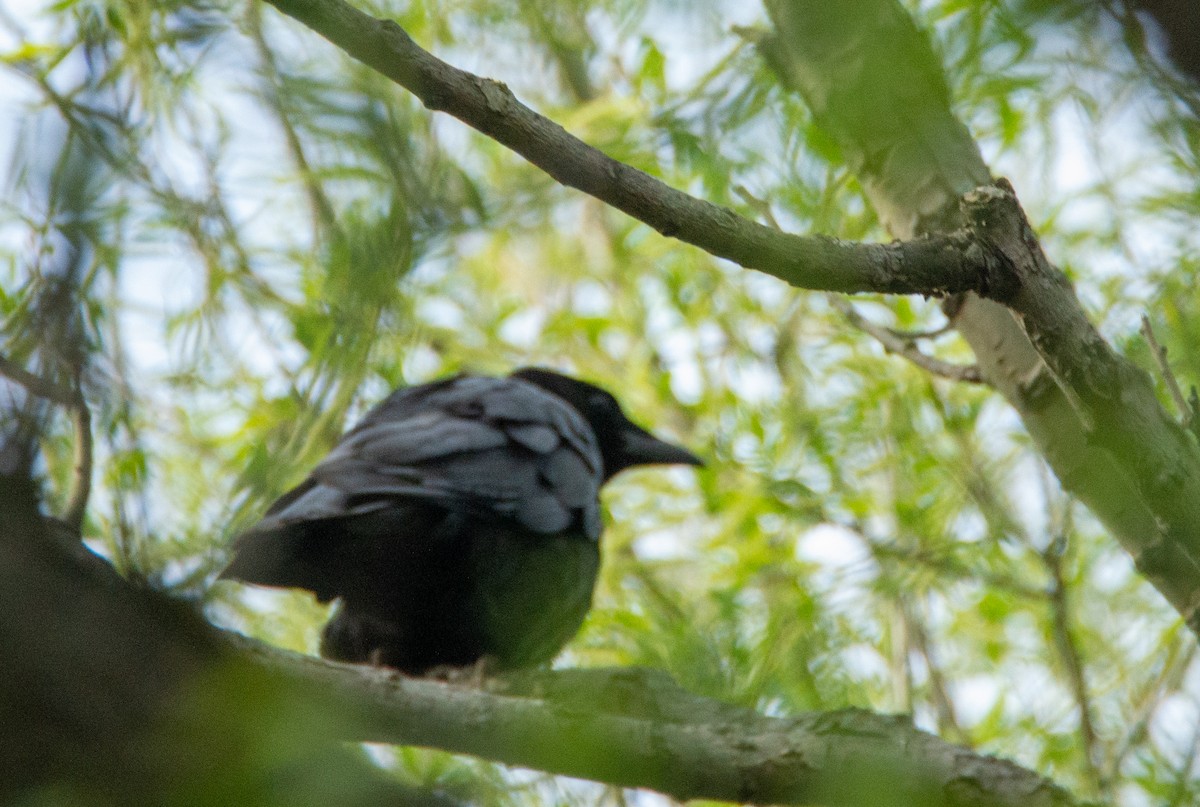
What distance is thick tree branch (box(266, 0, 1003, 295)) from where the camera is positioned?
1891 mm

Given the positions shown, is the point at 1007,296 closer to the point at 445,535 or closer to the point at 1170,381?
the point at 1170,381

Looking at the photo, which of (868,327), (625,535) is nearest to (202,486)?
(868,327)

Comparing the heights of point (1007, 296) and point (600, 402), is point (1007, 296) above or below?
below

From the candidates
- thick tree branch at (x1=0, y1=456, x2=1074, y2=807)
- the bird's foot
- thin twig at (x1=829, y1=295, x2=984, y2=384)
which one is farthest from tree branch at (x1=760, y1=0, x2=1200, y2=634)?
the bird's foot

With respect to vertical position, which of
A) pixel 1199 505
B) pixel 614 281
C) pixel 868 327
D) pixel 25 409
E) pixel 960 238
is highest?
pixel 614 281

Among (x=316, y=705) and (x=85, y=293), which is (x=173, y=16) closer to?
(x=85, y=293)

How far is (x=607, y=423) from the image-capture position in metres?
6.18

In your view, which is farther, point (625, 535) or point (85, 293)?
point (625, 535)

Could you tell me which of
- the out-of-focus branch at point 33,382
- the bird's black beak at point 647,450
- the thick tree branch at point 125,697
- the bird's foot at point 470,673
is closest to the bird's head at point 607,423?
the bird's black beak at point 647,450

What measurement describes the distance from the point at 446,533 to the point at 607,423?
190 cm

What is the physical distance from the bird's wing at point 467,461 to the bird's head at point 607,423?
0.59 metres

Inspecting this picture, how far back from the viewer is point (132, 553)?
3.80 feet

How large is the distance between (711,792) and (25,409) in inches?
77.4

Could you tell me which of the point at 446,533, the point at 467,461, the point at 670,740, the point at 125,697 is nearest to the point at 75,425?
the point at 125,697
